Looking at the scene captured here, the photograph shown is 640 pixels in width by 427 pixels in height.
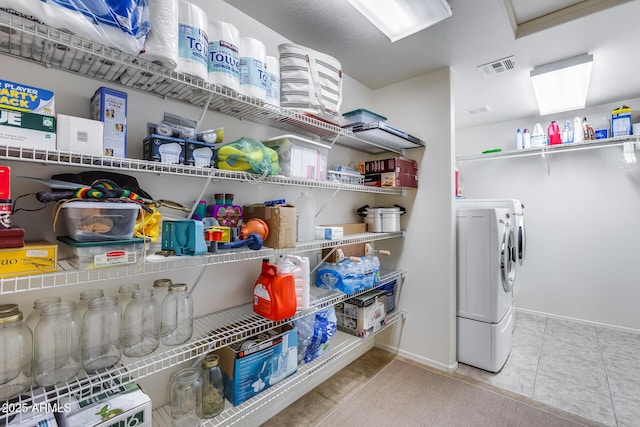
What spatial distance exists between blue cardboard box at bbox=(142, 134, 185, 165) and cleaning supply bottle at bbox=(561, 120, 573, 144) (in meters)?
3.99

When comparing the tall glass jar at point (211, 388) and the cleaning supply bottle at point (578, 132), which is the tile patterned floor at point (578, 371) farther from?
the cleaning supply bottle at point (578, 132)

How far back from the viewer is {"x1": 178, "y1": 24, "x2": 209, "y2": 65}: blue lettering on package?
109 cm

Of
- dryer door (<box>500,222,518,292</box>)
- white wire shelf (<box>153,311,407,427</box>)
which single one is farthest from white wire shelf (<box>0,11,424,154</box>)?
dryer door (<box>500,222,518,292</box>)

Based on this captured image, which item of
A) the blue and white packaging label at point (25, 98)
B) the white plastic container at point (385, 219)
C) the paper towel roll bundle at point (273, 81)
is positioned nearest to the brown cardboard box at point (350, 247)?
the white plastic container at point (385, 219)

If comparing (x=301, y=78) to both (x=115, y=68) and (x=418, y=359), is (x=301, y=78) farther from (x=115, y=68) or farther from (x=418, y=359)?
(x=418, y=359)

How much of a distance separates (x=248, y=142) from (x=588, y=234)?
4.15m

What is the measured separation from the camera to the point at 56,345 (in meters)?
0.98

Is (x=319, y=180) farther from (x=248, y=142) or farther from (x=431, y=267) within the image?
(x=431, y=267)

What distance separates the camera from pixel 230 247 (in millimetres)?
1307

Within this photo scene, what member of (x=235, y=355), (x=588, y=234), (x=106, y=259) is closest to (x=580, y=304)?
(x=588, y=234)

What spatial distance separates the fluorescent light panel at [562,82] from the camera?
2320 millimetres

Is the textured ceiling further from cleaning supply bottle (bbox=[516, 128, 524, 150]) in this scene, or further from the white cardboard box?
the white cardboard box

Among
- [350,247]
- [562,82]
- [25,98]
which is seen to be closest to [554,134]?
[562,82]

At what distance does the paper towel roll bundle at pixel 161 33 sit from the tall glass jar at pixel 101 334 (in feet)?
3.00
